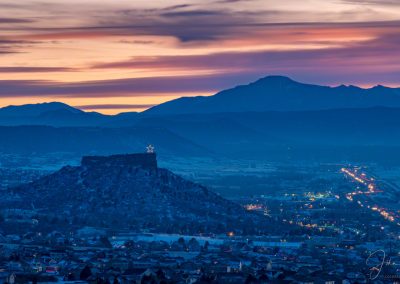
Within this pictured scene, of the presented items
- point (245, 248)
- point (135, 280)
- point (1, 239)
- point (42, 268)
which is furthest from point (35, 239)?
point (135, 280)

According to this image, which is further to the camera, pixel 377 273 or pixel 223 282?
pixel 377 273

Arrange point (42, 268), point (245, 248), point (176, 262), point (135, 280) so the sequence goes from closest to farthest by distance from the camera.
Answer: point (135, 280) → point (42, 268) → point (176, 262) → point (245, 248)

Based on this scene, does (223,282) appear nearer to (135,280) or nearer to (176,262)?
(135,280)

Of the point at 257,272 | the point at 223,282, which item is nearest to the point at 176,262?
the point at 257,272

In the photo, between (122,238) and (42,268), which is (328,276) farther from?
(122,238)

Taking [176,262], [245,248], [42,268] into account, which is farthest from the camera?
[245,248]

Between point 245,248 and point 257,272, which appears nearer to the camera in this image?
point 257,272
